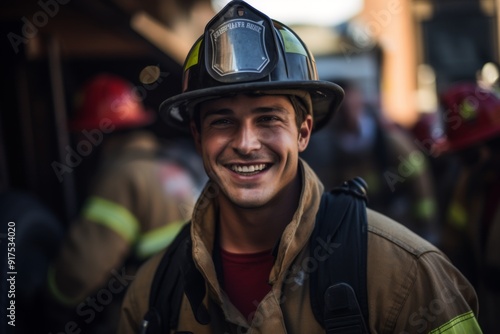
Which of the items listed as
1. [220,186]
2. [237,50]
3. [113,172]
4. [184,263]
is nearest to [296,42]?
[237,50]

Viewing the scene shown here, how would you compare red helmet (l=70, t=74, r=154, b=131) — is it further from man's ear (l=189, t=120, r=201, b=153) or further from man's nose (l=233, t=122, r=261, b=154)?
man's nose (l=233, t=122, r=261, b=154)

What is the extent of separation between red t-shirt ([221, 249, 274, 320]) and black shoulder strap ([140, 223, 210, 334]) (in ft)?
0.38

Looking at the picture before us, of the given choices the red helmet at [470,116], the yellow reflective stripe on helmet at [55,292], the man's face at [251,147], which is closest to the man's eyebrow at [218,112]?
the man's face at [251,147]

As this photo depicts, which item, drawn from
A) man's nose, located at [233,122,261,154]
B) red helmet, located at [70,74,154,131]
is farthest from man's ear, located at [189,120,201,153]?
red helmet, located at [70,74,154,131]

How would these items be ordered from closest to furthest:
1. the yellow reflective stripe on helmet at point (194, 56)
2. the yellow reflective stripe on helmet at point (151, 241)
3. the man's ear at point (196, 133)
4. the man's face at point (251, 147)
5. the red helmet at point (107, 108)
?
the man's face at point (251, 147), the yellow reflective stripe on helmet at point (194, 56), the man's ear at point (196, 133), the yellow reflective stripe on helmet at point (151, 241), the red helmet at point (107, 108)

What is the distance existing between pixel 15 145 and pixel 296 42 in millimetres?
2840

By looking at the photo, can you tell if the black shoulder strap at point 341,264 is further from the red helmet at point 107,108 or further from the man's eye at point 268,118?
the red helmet at point 107,108

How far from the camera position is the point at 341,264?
2.20 m

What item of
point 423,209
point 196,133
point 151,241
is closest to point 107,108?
point 151,241

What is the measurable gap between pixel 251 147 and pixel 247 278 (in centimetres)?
49

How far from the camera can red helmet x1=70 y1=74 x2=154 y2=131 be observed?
5008 millimetres

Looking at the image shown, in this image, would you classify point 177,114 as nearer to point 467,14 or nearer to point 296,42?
point 296,42

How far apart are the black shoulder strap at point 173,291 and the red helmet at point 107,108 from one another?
2.58 meters

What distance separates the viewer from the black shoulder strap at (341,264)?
6.93 feet
